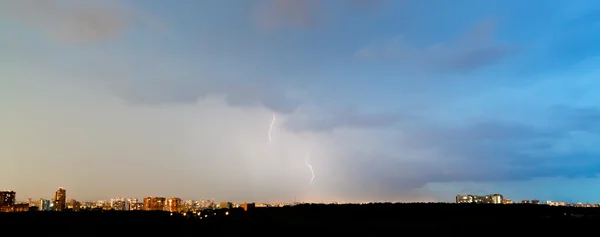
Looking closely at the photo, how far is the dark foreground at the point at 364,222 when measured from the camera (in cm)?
3428

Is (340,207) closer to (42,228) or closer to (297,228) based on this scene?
(297,228)

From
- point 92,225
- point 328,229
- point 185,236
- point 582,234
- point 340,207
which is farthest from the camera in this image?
point 340,207

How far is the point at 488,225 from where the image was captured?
1373 inches

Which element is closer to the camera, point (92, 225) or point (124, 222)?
point (92, 225)

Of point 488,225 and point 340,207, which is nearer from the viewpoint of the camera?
point 488,225

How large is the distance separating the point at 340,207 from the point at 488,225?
85.9 feet

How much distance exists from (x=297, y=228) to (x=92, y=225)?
27.5 metres

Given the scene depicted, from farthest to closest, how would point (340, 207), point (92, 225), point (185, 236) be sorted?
point (340, 207) < point (92, 225) < point (185, 236)

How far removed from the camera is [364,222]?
42.6m

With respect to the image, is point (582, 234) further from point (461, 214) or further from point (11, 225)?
point (11, 225)

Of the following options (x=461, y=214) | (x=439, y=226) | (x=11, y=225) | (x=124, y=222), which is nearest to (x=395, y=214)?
(x=461, y=214)

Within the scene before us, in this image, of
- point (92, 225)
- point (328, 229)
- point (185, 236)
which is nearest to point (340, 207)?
point (328, 229)

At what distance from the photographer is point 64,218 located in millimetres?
55344

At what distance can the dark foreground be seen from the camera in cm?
3428
